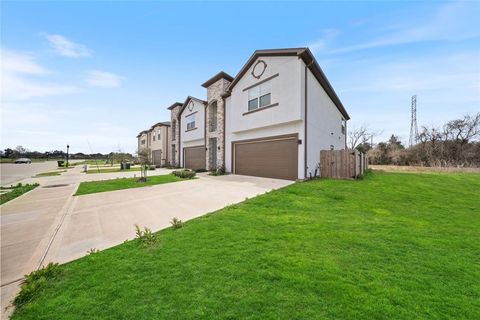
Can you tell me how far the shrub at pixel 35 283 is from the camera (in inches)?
96.7

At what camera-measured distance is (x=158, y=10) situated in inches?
375

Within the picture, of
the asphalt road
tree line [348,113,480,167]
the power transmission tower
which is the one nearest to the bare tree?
tree line [348,113,480,167]

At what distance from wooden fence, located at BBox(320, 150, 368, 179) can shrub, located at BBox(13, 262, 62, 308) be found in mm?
11465

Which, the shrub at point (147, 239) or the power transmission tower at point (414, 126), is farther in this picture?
the power transmission tower at point (414, 126)

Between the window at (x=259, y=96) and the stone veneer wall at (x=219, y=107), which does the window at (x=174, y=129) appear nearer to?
the stone veneer wall at (x=219, y=107)

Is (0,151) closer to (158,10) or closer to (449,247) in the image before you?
(158,10)

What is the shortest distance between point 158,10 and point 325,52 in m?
10.1

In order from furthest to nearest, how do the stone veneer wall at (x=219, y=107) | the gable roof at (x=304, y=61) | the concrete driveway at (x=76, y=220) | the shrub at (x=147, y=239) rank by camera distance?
the stone veneer wall at (x=219, y=107) < the gable roof at (x=304, y=61) < the shrub at (x=147, y=239) < the concrete driveway at (x=76, y=220)

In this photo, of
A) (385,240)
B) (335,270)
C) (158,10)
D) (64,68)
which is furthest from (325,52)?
(64,68)

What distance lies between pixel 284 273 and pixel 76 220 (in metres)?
5.96

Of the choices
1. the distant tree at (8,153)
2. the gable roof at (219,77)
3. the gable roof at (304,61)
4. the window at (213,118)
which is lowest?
the distant tree at (8,153)

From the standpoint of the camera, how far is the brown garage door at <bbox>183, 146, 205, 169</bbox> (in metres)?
20.7

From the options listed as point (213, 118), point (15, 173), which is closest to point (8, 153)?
point (15, 173)

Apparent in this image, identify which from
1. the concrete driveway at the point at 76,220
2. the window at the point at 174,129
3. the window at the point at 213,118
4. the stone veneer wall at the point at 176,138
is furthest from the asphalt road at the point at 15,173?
the window at the point at 213,118
